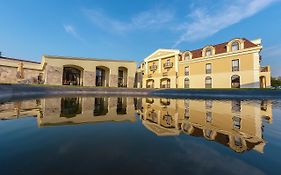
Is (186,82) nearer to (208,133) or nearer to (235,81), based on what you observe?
(235,81)

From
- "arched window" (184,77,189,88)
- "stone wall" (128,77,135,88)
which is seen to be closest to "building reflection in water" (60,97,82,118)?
"stone wall" (128,77,135,88)

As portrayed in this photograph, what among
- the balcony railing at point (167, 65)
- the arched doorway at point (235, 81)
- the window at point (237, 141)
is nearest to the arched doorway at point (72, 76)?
the balcony railing at point (167, 65)

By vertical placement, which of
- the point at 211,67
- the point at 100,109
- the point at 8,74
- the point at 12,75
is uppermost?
the point at 211,67

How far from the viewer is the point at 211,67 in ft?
110

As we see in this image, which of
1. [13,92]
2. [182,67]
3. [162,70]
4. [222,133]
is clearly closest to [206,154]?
[222,133]

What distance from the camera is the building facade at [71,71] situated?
29.7 m

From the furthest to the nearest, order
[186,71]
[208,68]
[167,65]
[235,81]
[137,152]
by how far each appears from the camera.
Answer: [167,65] → [186,71] → [208,68] → [235,81] → [137,152]

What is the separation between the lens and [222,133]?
13.4ft

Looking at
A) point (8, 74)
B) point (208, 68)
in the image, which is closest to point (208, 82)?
point (208, 68)

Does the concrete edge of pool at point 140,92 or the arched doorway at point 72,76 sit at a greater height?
the arched doorway at point 72,76

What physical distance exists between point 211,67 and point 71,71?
99.1 ft

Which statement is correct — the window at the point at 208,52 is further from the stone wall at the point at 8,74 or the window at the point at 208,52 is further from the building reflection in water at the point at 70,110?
the stone wall at the point at 8,74

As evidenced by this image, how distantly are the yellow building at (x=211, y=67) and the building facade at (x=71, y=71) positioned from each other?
9.56 metres

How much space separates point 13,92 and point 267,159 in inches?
645
